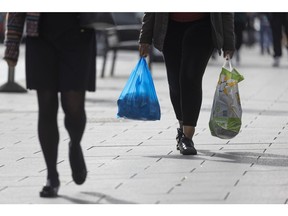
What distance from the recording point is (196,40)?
340 inches

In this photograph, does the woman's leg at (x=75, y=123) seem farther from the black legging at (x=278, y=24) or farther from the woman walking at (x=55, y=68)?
the black legging at (x=278, y=24)

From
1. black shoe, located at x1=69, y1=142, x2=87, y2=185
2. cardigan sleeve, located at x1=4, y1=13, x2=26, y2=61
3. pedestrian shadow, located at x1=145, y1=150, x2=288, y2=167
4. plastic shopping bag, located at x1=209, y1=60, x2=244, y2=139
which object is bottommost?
pedestrian shadow, located at x1=145, y1=150, x2=288, y2=167

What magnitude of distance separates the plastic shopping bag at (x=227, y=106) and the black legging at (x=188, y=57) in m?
0.23

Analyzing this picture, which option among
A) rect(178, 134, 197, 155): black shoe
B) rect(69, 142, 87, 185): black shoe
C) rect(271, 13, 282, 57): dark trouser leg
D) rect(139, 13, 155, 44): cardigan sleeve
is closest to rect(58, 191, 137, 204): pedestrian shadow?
rect(69, 142, 87, 185): black shoe

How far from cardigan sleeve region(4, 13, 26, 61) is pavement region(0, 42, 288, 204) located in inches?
36.2

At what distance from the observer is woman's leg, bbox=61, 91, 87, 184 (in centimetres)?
680

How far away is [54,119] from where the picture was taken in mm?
6883

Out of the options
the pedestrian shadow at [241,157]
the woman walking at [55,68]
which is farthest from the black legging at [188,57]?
the woman walking at [55,68]

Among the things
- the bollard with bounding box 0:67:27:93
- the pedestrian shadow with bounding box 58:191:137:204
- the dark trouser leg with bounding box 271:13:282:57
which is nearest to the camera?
the pedestrian shadow with bounding box 58:191:137:204

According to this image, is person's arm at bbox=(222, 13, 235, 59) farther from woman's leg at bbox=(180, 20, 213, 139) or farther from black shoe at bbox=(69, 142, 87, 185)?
black shoe at bbox=(69, 142, 87, 185)
